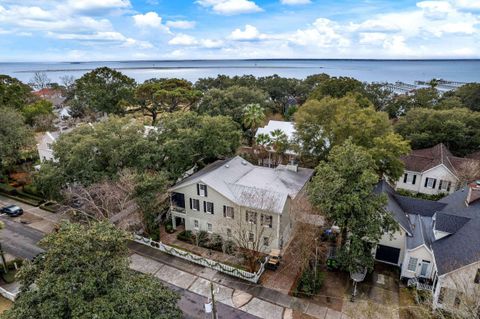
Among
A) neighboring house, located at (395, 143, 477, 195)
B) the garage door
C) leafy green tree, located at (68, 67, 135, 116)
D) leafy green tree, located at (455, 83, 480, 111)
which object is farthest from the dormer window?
leafy green tree, located at (455, 83, 480, 111)

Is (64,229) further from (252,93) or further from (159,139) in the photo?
(252,93)

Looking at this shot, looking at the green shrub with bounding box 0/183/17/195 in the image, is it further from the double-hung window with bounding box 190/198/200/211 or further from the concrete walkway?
the double-hung window with bounding box 190/198/200/211

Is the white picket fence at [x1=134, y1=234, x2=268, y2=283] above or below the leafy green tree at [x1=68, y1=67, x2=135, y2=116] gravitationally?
below

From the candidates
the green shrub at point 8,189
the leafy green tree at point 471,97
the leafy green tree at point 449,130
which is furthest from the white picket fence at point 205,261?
the leafy green tree at point 471,97

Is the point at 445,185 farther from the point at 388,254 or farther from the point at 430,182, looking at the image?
the point at 388,254

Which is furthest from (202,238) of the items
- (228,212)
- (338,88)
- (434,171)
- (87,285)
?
(338,88)
